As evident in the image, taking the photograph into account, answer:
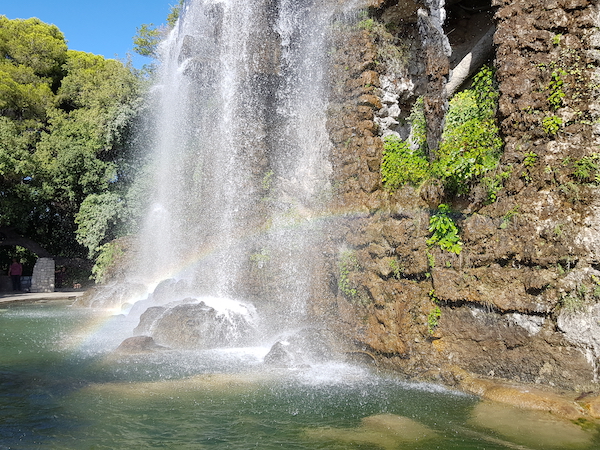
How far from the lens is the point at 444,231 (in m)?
7.45

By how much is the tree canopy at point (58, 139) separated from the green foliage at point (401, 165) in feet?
45.7

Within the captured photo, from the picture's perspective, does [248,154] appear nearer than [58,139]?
Yes

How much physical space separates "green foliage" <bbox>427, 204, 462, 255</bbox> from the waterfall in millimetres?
3464

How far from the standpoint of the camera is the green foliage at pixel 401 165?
8.48 metres

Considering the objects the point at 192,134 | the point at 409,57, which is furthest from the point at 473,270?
the point at 192,134

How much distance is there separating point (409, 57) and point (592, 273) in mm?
6709

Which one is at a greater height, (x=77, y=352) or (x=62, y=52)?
(x=62, y=52)

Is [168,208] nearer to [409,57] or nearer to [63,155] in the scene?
[63,155]

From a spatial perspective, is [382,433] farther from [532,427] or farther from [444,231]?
[444,231]

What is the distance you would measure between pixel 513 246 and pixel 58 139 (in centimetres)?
2018

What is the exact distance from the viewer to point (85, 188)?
2034 centimetres

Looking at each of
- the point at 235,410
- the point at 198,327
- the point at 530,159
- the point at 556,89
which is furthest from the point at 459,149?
the point at 198,327

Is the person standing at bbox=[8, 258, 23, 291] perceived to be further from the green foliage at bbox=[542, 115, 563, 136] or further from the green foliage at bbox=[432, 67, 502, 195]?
the green foliage at bbox=[542, 115, 563, 136]

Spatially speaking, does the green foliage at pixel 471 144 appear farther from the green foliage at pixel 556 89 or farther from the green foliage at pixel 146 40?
the green foliage at pixel 146 40
